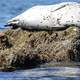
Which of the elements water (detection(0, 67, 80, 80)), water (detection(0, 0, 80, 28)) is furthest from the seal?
water (detection(0, 0, 80, 28))

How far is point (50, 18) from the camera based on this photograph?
11.0m

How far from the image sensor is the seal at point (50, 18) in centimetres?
1077

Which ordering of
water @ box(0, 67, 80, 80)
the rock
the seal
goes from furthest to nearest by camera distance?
the seal, the rock, water @ box(0, 67, 80, 80)

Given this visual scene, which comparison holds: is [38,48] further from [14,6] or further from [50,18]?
[14,6]

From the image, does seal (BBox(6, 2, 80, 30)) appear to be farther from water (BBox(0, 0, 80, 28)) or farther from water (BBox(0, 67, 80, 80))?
water (BBox(0, 0, 80, 28))

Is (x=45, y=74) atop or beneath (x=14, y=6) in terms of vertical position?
beneath

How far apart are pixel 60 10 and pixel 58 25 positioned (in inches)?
15.8

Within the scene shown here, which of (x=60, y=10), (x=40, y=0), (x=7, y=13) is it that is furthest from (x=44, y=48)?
(x=40, y=0)

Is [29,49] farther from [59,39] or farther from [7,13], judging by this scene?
[7,13]

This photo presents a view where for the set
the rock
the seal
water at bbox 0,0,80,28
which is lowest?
the rock

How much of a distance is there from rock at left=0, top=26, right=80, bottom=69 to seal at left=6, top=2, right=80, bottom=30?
178 mm

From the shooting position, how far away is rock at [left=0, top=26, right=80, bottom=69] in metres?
9.71

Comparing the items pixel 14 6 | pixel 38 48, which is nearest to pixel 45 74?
pixel 38 48

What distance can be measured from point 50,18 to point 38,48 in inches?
38.7
